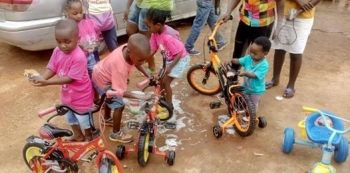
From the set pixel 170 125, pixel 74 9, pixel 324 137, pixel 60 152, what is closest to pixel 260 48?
pixel 324 137

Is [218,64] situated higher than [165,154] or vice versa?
[218,64]

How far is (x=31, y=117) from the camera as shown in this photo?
15.9ft

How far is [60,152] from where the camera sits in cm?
356

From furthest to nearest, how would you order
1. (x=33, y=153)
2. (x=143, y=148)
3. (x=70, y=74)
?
(x=143, y=148) → (x=33, y=153) → (x=70, y=74)

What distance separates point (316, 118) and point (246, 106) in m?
0.69

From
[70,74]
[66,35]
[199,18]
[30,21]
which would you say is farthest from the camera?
[199,18]

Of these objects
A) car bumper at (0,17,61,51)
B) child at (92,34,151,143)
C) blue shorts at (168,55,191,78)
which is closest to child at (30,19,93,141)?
child at (92,34,151,143)

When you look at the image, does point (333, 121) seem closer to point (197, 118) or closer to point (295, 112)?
point (295, 112)

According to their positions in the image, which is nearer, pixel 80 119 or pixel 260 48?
pixel 80 119

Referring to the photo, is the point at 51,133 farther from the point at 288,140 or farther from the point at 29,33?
the point at 29,33

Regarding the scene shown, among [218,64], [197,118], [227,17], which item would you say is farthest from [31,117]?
[227,17]

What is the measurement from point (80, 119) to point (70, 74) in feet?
1.63

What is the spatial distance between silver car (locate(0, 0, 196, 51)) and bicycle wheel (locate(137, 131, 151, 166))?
2402mm

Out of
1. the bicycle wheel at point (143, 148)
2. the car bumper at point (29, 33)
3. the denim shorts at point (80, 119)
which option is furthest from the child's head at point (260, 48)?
the car bumper at point (29, 33)
